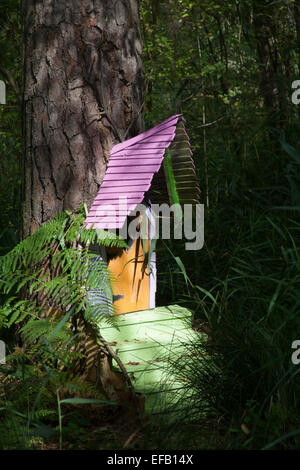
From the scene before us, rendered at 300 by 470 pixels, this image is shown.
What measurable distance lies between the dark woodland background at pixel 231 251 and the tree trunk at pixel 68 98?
411 mm

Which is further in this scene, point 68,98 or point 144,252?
point 144,252

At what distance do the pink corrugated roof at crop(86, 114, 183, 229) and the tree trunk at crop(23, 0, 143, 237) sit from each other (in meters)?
0.09

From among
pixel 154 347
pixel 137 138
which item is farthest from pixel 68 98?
pixel 154 347

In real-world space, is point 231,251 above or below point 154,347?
above

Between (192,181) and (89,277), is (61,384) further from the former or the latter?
(192,181)

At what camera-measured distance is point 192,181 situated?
3.16m

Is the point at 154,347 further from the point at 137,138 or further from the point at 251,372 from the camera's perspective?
the point at 137,138

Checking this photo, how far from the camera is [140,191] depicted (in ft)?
9.19

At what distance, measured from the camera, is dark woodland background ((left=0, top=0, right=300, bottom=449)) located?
2043 mm

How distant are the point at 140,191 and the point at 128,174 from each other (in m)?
0.15

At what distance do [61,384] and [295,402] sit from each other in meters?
1.10

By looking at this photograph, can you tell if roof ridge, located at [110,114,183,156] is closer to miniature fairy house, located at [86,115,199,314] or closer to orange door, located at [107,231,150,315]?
miniature fairy house, located at [86,115,199,314]

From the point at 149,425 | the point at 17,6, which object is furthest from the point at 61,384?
the point at 17,6

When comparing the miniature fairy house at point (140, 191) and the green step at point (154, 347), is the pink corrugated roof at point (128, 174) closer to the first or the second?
the miniature fairy house at point (140, 191)
